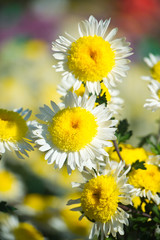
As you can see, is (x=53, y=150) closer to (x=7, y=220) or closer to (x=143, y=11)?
(x=7, y=220)

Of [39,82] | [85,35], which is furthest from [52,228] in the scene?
[39,82]

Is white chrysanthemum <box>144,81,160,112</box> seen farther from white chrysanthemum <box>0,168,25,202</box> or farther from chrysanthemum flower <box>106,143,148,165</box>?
white chrysanthemum <box>0,168,25,202</box>

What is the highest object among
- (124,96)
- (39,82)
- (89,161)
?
(39,82)

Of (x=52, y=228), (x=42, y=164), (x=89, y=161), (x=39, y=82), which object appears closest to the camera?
(x=89, y=161)

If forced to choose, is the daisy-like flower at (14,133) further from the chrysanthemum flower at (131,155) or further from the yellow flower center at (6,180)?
the yellow flower center at (6,180)

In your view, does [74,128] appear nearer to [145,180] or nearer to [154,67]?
[145,180]

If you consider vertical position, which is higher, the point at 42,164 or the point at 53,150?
the point at 42,164

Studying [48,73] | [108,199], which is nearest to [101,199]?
[108,199]
